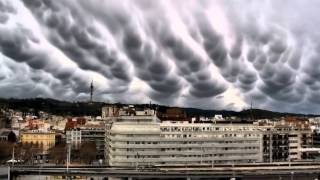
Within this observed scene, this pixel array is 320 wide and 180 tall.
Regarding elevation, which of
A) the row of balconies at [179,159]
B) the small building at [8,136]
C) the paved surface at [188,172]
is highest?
the small building at [8,136]

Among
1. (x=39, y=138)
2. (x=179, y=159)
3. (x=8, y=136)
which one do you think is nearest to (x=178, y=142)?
(x=179, y=159)

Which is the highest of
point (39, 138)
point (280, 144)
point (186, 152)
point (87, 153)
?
point (280, 144)

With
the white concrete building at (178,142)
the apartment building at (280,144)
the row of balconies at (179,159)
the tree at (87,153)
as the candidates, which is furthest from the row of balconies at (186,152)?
the tree at (87,153)

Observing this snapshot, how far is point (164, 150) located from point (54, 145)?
64.0 meters

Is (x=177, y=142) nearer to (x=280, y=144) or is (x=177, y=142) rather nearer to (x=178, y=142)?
(x=178, y=142)

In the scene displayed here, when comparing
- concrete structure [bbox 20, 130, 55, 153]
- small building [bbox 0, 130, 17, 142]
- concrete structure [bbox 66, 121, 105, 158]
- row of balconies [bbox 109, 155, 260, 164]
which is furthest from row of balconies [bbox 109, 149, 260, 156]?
small building [bbox 0, 130, 17, 142]

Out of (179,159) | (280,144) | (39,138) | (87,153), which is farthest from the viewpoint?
(39,138)

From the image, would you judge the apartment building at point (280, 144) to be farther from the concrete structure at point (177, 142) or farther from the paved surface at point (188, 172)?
the paved surface at point (188, 172)

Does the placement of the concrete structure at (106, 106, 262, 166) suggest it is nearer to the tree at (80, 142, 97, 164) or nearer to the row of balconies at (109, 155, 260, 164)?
the row of balconies at (109, 155, 260, 164)

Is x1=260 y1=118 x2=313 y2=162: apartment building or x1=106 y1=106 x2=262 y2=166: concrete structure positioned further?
x1=260 y1=118 x2=313 y2=162: apartment building

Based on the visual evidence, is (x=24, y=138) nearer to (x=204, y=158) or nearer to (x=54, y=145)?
(x=54, y=145)

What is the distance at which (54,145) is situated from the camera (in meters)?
160

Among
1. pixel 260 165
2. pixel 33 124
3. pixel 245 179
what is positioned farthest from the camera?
pixel 33 124

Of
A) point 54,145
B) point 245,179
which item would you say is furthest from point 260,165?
point 54,145
